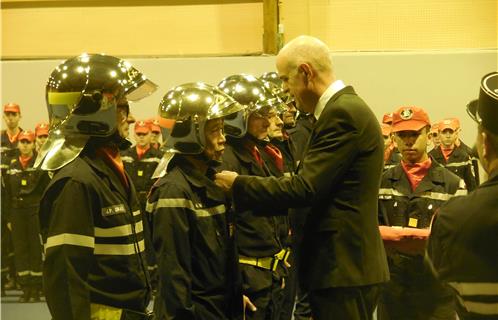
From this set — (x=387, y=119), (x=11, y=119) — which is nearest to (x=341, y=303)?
(x=387, y=119)

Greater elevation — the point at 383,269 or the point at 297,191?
the point at 297,191

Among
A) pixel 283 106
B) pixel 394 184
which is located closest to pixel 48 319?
pixel 283 106

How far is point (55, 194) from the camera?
307 cm

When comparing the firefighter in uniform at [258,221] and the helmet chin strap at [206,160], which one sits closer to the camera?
the helmet chin strap at [206,160]

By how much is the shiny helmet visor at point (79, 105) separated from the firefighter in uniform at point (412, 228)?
2.02 m

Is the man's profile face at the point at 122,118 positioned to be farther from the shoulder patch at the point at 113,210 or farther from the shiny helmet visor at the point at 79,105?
the shoulder patch at the point at 113,210

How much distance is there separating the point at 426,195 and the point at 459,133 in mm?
5907

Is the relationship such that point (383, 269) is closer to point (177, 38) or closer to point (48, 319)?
point (48, 319)

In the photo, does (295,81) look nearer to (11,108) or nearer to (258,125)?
(258,125)

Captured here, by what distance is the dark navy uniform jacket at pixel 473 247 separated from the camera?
2195mm

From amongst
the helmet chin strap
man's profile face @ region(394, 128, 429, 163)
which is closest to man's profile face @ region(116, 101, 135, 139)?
the helmet chin strap

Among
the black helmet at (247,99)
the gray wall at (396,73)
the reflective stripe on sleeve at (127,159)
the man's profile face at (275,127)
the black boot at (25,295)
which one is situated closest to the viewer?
the black helmet at (247,99)

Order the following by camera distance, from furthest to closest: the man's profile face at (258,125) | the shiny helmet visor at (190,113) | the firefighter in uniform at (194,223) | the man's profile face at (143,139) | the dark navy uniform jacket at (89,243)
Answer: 1. the man's profile face at (143,139)
2. the man's profile face at (258,125)
3. the shiny helmet visor at (190,113)
4. the firefighter in uniform at (194,223)
5. the dark navy uniform jacket at (89,243)

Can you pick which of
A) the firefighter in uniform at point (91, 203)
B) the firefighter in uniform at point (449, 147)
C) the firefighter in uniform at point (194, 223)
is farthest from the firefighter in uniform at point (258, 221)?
the firefighter in uniform at point (449, 147)
